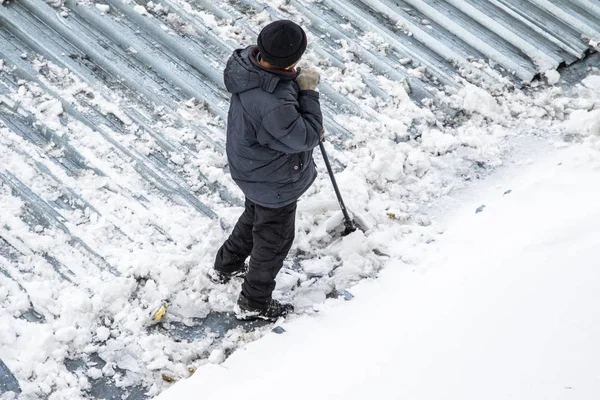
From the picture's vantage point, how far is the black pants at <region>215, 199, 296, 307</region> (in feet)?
11.0

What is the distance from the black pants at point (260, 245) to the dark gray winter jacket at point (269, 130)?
0.39 ft

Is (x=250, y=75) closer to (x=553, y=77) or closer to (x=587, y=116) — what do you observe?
(x=587, y=116)

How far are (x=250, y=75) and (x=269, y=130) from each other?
0.26 metres

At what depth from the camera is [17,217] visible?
3.86 meters

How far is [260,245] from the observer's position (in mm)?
3379

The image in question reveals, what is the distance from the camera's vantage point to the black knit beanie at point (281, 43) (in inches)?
110

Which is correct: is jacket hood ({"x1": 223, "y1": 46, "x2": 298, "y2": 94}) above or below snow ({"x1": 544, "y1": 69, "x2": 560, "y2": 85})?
below

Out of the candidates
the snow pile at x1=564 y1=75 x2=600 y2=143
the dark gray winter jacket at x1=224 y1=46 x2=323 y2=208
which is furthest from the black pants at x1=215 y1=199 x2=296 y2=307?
the snow pile at x1=564 y1=75 x2=600 y2=143

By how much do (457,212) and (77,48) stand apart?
3.04 metres

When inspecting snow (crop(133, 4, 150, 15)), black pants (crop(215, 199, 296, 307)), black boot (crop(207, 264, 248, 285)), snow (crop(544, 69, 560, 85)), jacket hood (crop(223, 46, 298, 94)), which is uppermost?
snow (crop(544, 69, 560, 85))

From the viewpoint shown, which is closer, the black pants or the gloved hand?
the gloved hand

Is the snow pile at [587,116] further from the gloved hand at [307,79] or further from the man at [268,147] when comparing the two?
the gloved hand at [307,79]

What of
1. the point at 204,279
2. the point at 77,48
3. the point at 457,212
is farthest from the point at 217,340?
the point at 77,48

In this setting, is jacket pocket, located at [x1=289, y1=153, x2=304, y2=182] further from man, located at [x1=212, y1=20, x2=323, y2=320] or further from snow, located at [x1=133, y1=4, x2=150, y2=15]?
snow, located at [x1=133, y1=4, x2=150, y2=15]
